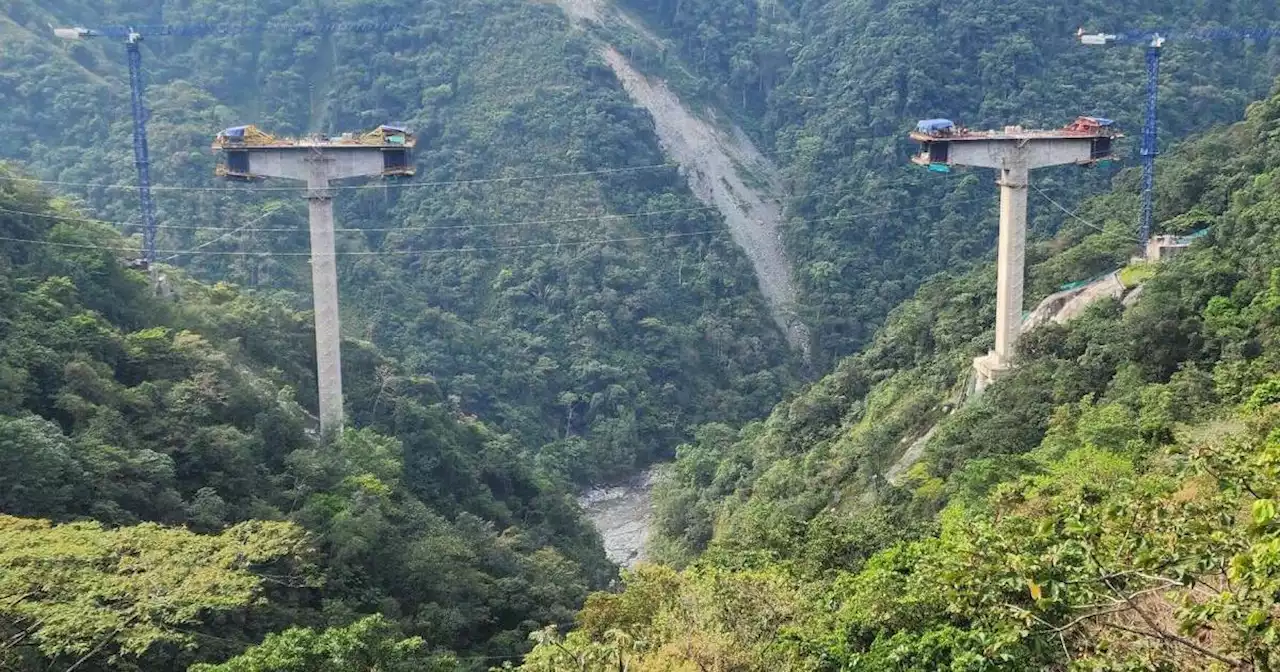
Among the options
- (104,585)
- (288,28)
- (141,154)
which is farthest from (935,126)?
(288,28)

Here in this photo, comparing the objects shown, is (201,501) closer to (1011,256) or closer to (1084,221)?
(1011,256)

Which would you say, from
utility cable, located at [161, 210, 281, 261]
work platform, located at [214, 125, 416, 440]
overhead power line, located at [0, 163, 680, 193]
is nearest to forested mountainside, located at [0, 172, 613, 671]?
work platform, located at [214, 125, 416, 440]

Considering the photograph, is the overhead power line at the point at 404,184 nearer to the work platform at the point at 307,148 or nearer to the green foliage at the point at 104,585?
the work platform at the point at 307,148

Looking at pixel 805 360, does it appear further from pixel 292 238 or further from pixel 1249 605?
pixel 1249 605

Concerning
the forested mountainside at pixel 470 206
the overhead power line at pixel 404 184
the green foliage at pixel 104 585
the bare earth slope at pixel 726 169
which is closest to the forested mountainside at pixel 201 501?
the green foliage at pixel 104 585

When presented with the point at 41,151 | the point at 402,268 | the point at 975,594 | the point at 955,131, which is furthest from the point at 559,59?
the point at 975,594
